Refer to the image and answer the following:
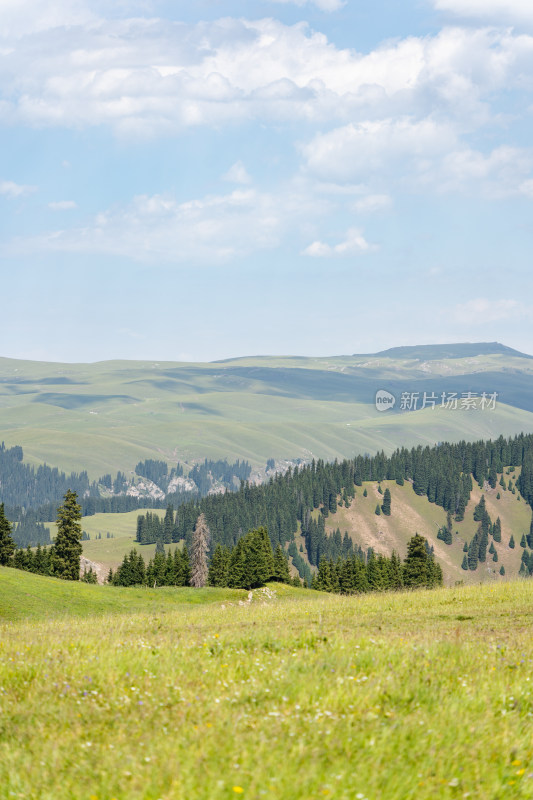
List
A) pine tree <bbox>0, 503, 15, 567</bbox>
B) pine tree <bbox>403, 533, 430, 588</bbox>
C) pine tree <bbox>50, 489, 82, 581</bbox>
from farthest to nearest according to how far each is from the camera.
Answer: pine tree <bbox>403, 533, 430, 588</bbox> < pine tree <bbox>0, 503, 15, 567</bbox> < pine tree <bbox>50, 489, 82, 581</bbox>

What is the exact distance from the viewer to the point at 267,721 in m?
8.91

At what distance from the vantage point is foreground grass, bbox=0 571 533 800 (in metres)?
7.50

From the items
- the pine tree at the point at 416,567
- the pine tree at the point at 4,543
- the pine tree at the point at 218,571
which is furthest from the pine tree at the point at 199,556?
the pine tree at the point at 416,567

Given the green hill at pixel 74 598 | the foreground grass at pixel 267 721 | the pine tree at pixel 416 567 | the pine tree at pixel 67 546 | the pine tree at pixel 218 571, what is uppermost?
the foreground grass at pixel 267 721

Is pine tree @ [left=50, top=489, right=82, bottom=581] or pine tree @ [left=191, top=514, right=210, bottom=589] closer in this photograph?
pine tree @ [left=50, top=489, right=82, bottom=581]

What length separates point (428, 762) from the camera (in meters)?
7.94

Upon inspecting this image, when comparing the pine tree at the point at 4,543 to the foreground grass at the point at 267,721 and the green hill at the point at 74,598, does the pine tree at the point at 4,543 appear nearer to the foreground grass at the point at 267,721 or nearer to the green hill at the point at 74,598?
the green hill at the point at 74,598

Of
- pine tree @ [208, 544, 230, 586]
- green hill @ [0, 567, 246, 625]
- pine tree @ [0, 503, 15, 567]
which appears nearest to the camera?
green hill @ [0, 567, 246, 625]

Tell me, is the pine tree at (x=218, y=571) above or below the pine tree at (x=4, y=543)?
below

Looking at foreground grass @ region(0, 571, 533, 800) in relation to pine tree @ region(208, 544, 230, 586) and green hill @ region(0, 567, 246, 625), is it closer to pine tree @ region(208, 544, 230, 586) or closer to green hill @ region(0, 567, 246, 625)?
green hill @ region(0, 567, 246, 625)

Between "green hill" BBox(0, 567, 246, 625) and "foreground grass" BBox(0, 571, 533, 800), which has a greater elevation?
"foreground grass" BBox(0, 571, 533, 800)

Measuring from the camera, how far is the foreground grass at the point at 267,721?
750cm

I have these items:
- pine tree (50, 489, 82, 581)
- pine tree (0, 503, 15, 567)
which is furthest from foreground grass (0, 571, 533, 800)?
pine tree (0, 503, 15, 567)

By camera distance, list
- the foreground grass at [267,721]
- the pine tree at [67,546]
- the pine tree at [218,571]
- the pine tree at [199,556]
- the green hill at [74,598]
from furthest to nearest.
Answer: the pine tree at [218,571], the pine tree at [199,556], the pine tree at [67,546], the green hill at [74,598], the foreground grass at [267,721]
